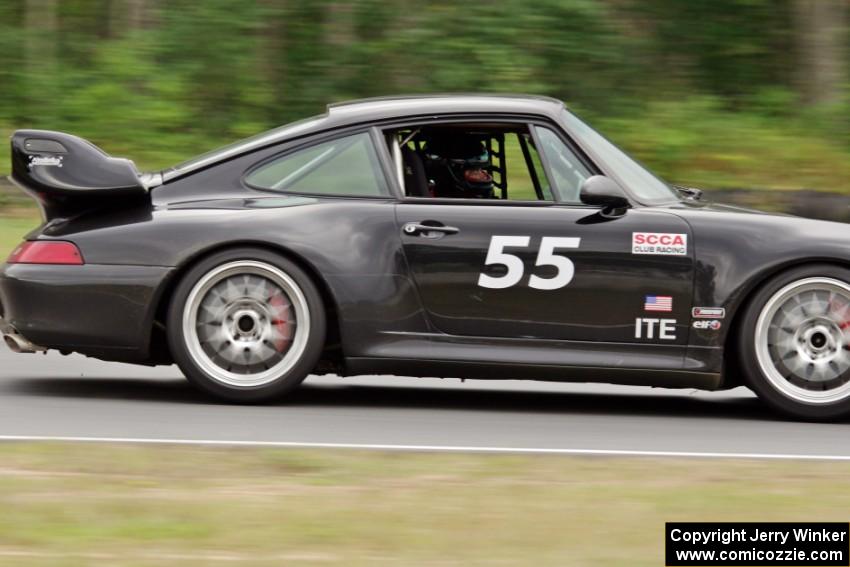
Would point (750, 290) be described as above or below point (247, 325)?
above

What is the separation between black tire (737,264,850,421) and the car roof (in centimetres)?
139

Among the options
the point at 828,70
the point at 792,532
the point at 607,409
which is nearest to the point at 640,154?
the point at 828,70

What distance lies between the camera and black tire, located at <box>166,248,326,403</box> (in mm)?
6754

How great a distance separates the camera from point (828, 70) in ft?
53.7

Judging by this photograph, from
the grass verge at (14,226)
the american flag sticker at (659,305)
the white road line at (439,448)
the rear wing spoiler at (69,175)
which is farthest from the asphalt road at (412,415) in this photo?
the grass verge at (14,226)

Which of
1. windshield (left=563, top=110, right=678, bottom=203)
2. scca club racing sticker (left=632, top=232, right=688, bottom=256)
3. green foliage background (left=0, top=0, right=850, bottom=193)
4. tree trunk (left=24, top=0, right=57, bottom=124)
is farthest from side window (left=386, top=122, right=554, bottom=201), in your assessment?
tree trunk (left=24, top=0, right=57, bottom=124)

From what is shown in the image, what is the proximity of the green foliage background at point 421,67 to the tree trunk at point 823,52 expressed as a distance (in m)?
0.05

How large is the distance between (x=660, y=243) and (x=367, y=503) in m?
2.40

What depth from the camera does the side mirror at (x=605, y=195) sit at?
6684 mm

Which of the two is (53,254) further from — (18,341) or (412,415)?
(412,415)

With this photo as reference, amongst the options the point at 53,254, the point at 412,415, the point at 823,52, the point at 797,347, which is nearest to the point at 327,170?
the point at 412,415

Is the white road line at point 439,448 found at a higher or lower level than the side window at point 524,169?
lower

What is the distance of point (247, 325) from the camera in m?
6.79

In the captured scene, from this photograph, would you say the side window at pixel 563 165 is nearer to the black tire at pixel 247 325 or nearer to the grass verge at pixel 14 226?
the black tire at pixel 247 325
